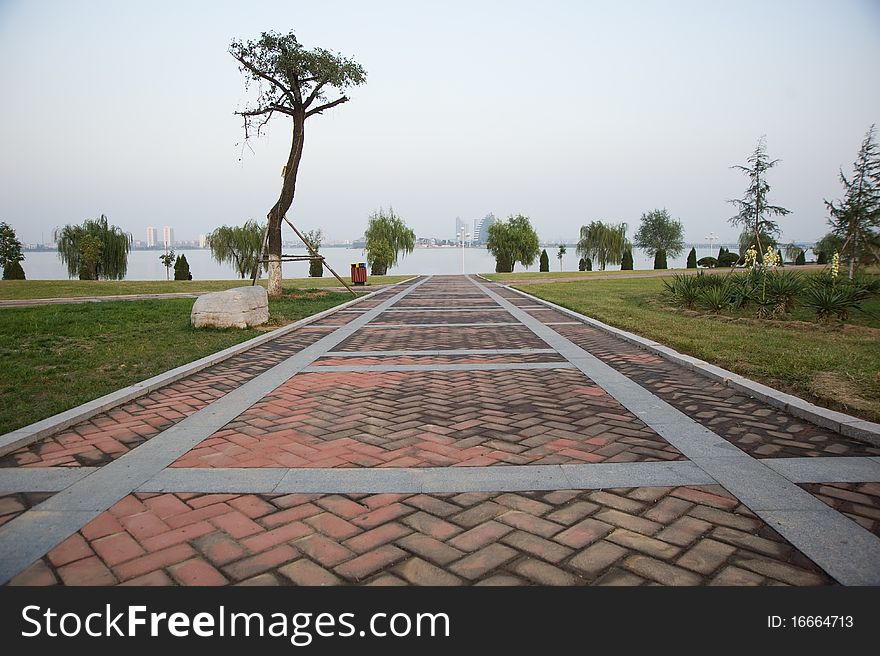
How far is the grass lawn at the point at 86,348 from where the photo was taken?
486 cm

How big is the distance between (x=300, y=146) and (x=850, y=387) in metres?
14.5

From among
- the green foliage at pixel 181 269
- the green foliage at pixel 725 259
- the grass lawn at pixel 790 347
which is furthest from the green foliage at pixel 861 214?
the green foliage at pixel 181 269

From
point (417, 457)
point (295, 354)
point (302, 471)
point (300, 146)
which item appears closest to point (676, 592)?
point (417, 457)

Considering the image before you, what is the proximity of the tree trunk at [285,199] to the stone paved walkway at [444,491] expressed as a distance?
34.5 ft

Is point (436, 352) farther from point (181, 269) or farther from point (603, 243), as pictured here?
point (603, 243)

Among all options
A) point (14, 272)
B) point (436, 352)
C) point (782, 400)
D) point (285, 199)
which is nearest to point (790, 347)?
point (782, 400)

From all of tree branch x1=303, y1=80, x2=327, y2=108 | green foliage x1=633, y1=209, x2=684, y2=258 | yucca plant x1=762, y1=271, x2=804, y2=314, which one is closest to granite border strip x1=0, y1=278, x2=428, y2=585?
yucca plant x1=762, y1=271, x2=804, y2=314

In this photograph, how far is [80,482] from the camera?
301 centimetres

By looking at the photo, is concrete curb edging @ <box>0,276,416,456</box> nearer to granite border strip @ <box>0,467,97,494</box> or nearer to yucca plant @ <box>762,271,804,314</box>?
granite border strip @ <box>0,467,97,494</box>

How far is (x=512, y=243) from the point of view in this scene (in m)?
54.1

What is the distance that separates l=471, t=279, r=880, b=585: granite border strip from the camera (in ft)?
7.07

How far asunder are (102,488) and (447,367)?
3936mm

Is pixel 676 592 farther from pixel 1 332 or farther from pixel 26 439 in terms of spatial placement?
pixel 1 332

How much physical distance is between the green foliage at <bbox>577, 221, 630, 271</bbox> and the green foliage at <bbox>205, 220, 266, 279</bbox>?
33.6 meters
